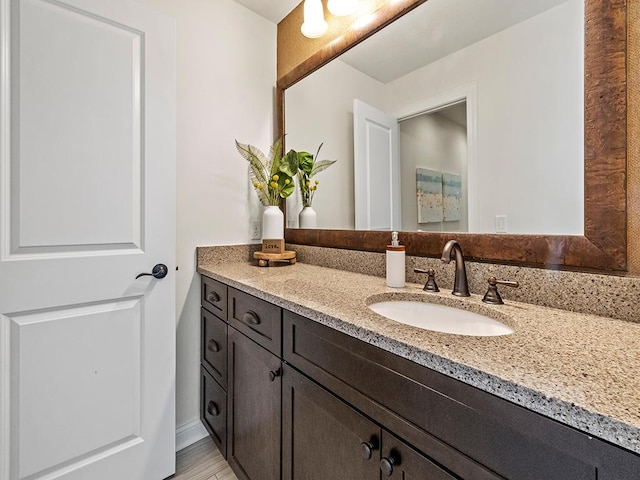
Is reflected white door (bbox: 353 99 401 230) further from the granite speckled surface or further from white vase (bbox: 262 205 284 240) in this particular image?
white vase (bbox: 262 205 284 240)

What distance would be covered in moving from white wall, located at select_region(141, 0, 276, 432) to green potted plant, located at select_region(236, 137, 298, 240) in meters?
0.11

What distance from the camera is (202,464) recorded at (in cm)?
147

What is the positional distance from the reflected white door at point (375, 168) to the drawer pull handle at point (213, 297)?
775 millimetres

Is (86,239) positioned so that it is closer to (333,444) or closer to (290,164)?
(290,164)

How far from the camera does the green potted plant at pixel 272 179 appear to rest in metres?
1.73

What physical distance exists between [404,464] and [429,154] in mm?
1036

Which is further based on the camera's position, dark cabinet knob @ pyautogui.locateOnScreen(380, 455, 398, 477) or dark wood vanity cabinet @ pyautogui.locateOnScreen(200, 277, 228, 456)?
dark wood vanity cabinet @ pyautogui.locateOnScreen(200, 277, 228, 456)

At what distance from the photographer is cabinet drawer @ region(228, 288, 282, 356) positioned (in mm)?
997

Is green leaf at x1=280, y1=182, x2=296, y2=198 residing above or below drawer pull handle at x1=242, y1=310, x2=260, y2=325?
above

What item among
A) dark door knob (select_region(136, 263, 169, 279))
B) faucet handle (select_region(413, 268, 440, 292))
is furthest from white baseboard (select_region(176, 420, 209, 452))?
faucet handle (select_region(413, 268, 440, 292))

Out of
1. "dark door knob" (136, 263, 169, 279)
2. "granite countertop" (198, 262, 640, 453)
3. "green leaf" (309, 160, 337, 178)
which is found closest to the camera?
"granite countertop" (198, 262, 640, 453)

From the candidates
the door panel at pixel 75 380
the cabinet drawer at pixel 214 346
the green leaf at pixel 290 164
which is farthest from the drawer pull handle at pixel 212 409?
the green leaf at pixel 290 164

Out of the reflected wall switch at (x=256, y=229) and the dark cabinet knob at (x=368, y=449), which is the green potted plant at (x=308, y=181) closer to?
the reflected wall switch at (x=256, y=229)

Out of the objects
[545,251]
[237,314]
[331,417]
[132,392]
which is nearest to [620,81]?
[545,251]
